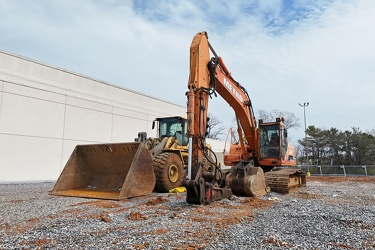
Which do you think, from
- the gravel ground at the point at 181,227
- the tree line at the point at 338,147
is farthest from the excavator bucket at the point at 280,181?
the tree line at the point at 338,147

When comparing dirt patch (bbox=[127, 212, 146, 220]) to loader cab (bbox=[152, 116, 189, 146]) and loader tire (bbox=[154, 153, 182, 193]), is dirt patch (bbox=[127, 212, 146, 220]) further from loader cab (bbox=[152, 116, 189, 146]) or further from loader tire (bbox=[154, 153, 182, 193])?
loader cab (bbox=[152, 116, 189, 146])

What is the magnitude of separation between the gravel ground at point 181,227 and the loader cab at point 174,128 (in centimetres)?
484

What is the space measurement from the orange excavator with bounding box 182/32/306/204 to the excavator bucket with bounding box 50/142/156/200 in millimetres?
1622

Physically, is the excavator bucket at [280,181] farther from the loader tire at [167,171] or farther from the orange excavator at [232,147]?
the loader tire at [167,171]

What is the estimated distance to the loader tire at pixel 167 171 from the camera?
8.60 meters

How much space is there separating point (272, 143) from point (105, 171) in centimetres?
613

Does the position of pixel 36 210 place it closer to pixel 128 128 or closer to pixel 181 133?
pixel 181 133

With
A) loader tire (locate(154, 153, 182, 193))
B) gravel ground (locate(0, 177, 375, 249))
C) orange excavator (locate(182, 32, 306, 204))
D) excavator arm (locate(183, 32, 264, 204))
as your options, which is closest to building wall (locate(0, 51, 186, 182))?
loader tire (locate(154, 153, 182, 193))

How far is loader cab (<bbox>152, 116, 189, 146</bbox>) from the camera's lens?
10.9m

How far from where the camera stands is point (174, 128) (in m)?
11.2

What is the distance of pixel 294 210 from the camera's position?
5773mm

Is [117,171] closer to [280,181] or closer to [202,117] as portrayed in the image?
[202,117]

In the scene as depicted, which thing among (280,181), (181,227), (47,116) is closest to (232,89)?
(280,181)

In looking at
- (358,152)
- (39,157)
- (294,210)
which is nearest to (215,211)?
(294,210)
